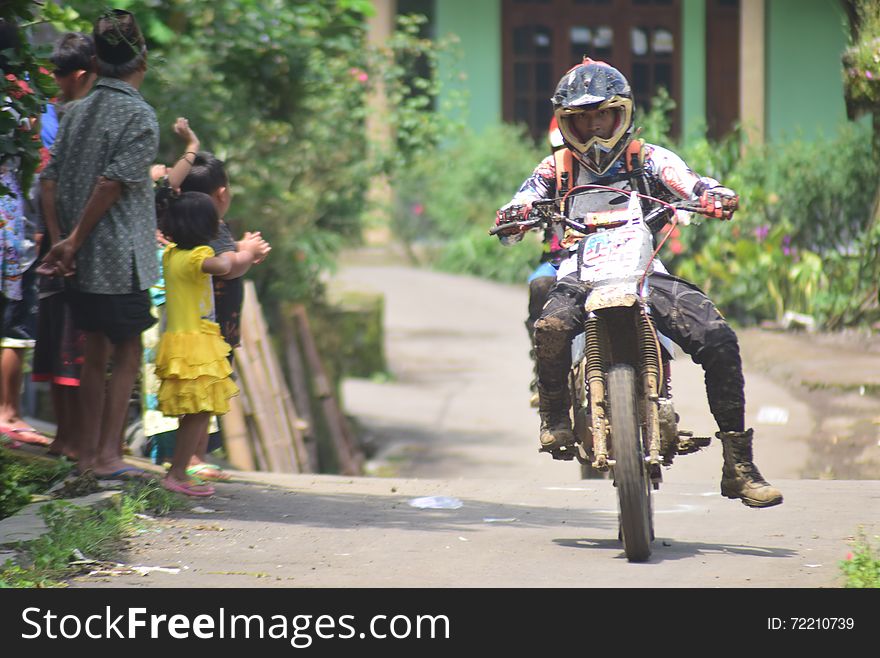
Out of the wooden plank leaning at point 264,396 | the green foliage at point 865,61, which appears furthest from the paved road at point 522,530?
the green foliage at point 865,61

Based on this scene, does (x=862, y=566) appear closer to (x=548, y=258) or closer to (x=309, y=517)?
(x=309, y=517)

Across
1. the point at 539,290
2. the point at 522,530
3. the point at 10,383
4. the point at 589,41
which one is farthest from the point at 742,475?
the point at 589,41

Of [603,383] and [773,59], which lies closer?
[603,383]

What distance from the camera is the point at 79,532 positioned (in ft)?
17.1

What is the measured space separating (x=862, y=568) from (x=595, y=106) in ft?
6.99

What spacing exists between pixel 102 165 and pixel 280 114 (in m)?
5.68

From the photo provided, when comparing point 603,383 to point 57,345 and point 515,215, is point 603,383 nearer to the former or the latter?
point 515,215

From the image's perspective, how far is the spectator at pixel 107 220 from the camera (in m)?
6.00

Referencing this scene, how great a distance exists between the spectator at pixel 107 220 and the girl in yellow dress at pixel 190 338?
0.14 metres

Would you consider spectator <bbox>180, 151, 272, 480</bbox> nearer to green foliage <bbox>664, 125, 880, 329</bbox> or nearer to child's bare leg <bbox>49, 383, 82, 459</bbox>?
child's bare leg <bbox>49, 383, 82, 459</bbox>

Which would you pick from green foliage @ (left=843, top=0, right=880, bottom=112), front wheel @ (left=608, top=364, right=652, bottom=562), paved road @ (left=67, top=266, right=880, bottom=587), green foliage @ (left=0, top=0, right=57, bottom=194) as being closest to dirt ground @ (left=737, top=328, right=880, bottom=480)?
paved road @ (left=67, top=266, right=880, bottom=587)

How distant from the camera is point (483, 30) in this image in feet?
67.7

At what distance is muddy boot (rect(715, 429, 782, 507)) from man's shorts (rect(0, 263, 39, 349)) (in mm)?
3257

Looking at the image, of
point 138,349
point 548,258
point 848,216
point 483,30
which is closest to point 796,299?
point 848,216
